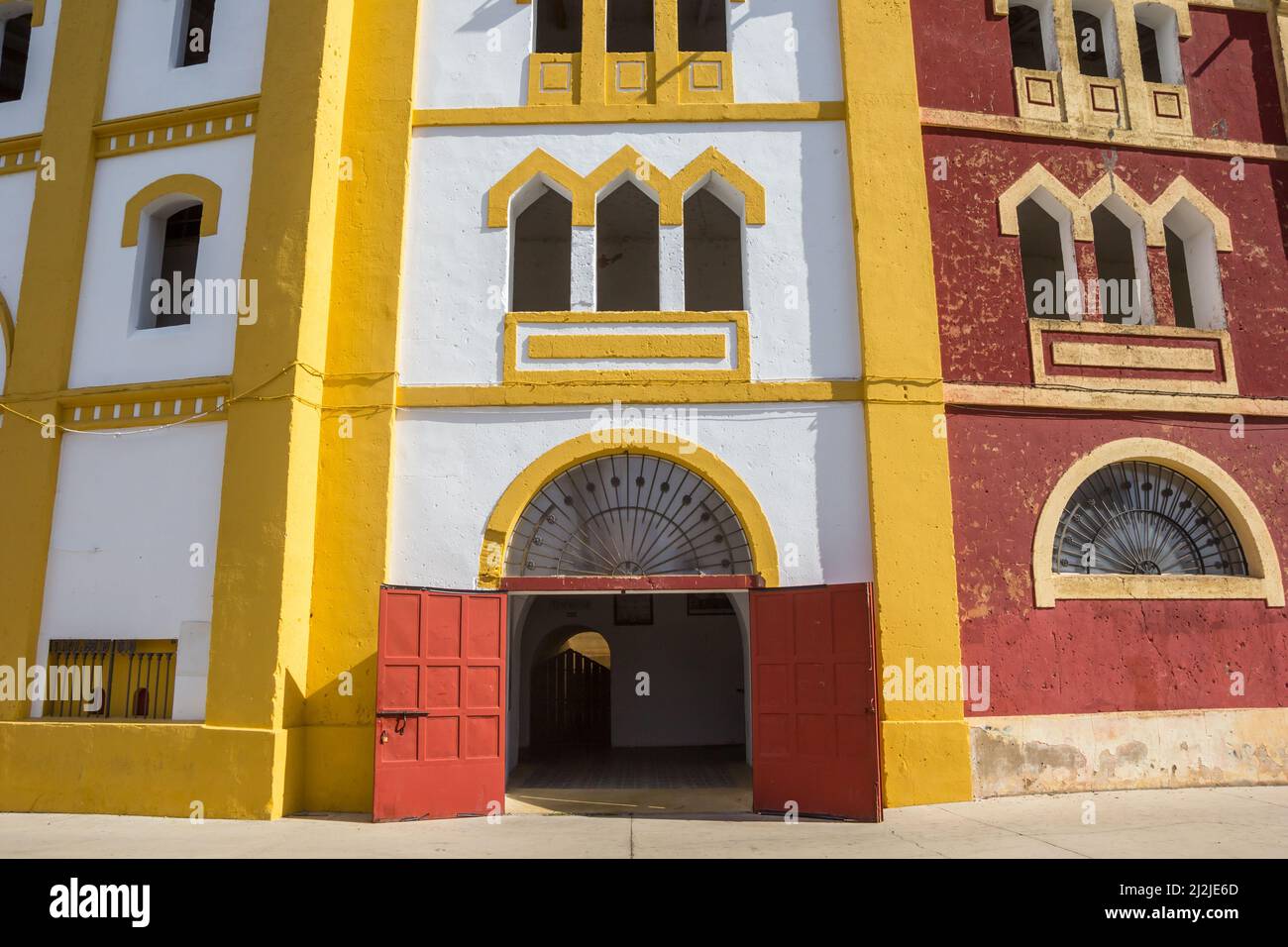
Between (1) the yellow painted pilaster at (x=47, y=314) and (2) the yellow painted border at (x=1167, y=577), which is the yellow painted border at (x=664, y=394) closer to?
(2) the yellow painted border at (x=1167, y=577)

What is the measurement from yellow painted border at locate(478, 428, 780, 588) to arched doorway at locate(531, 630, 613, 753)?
6476 millimetres

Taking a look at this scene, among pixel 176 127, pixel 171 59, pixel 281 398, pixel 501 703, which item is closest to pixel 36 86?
pixel 171 59

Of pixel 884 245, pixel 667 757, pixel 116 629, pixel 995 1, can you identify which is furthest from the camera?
pixel 667 757

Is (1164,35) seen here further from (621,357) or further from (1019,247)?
(621,357)

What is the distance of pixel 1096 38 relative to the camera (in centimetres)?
1213

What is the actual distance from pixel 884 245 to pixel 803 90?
2086 mm

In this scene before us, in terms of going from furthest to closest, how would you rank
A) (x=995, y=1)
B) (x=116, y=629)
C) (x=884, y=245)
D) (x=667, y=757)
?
1. (x=667, y=757)
2. (x=995, y=1)
3. (x=884, y=245)
4. (x=116, y=629)

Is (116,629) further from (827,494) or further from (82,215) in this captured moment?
(827,494)

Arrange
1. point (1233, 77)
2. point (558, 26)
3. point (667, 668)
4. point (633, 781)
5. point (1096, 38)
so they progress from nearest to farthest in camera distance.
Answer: point (633, 781), point (1233, 77), point (1096, 38), point (558, 26), point (667, 668)

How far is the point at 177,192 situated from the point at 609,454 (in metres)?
5.57

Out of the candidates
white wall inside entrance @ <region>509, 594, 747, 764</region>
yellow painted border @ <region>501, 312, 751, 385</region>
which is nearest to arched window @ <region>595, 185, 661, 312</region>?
yellow painted border @ <region>501, 312, 751, 385</region>

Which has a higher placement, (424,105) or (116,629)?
(424,105)

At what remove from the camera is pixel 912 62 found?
1047 cm

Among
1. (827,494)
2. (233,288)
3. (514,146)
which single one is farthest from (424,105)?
(827,494)
